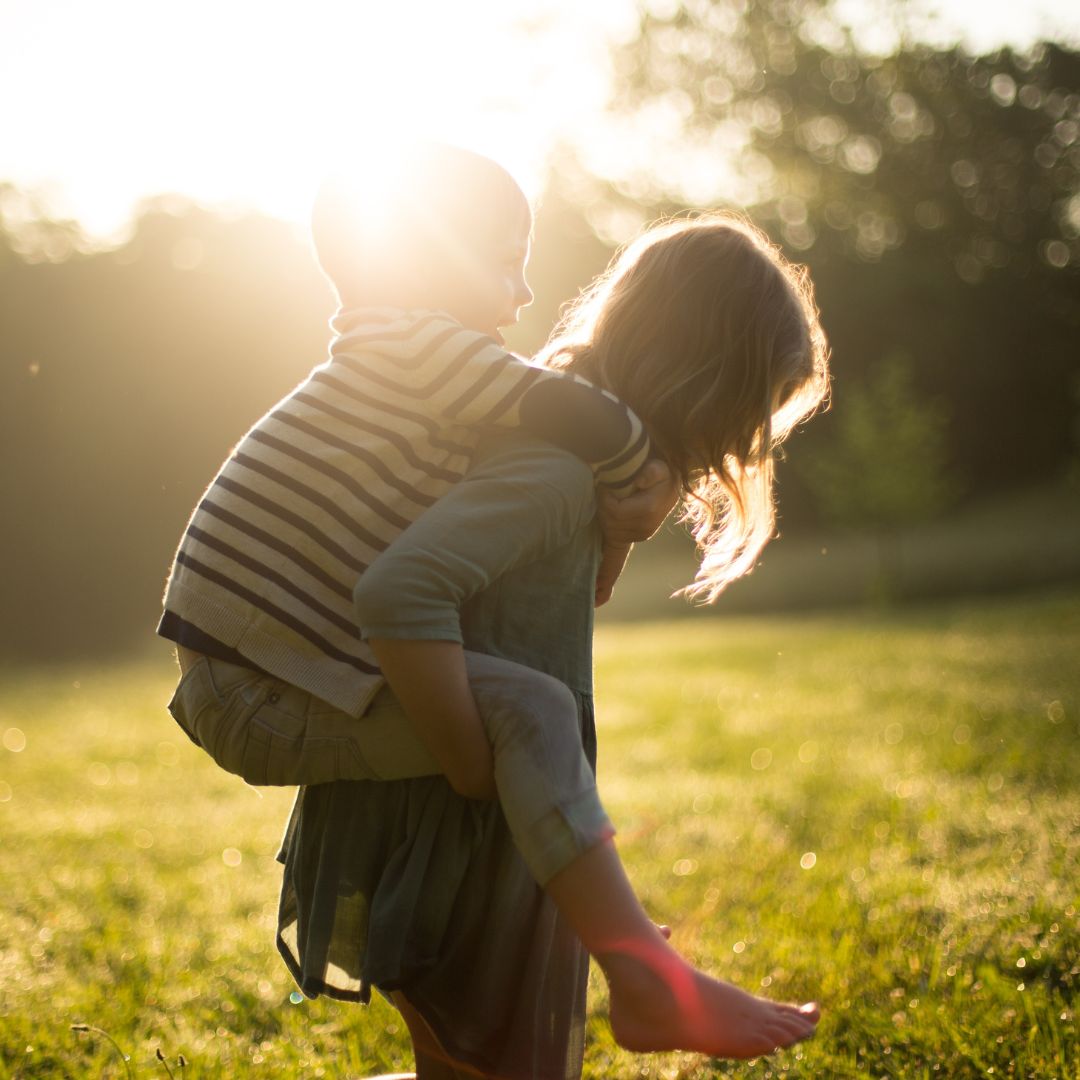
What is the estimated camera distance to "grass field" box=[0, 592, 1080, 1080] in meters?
2.85

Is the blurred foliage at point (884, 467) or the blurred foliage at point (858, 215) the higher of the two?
the blurred foliage at point (858, 215)

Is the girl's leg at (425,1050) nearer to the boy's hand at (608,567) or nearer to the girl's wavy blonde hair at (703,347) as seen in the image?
the boy's hand at (608,567)

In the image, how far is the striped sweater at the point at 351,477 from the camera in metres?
1.78

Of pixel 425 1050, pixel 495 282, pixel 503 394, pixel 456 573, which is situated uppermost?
pixel 495 282

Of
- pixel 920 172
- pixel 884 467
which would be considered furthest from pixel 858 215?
pixel 884 467

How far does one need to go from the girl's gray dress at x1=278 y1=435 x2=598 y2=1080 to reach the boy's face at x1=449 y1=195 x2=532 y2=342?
0.25m

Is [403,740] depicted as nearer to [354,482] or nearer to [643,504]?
[354,482]

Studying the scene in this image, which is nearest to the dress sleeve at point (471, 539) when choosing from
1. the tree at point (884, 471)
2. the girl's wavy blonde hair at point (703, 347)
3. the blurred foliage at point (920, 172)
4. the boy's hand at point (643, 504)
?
the boy's hand at point (643, 504)

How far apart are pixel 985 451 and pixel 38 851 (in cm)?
2818

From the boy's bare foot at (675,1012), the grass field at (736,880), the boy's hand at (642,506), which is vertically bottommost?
the grass field at (736,880)

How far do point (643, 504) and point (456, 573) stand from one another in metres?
0.40

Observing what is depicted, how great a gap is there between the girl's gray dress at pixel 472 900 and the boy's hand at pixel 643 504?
4 cm

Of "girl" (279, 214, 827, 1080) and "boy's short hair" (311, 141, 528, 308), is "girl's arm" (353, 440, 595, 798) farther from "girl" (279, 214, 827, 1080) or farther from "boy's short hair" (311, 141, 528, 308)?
"boy's short hair" (311, 141, 528, 308)

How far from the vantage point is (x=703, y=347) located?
1998 millimetres
